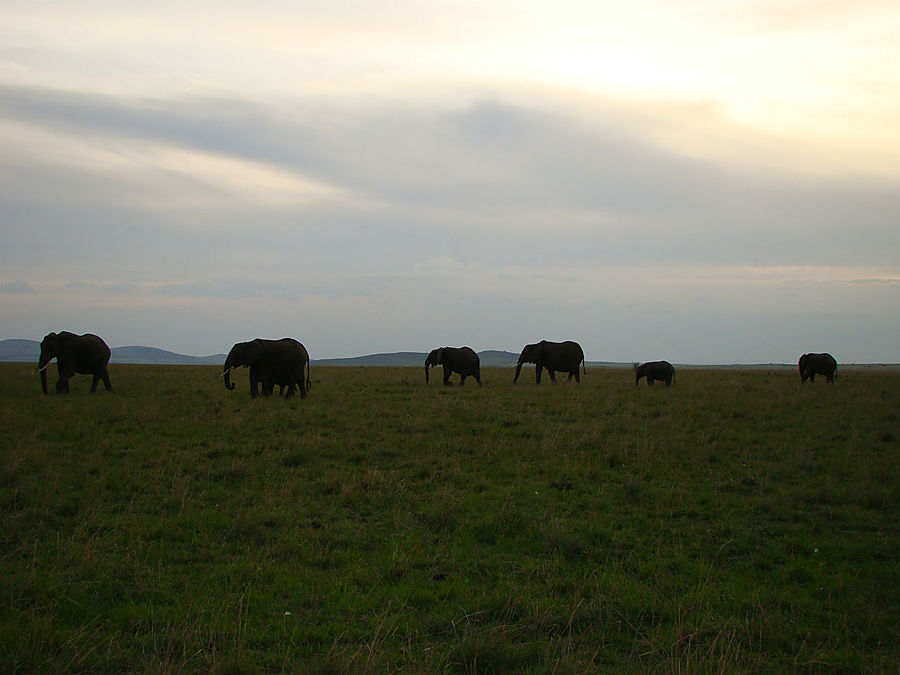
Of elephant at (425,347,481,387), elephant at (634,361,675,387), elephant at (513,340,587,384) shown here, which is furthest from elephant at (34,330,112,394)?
elephant at (634,361,675,387)

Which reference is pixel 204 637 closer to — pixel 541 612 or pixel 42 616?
pixel 42 616

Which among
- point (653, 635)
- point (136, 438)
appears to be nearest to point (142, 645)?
point (653, 635)

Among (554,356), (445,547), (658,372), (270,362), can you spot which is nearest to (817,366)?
(658,372)

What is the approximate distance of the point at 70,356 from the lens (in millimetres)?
23984

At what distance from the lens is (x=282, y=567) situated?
25.8 ft

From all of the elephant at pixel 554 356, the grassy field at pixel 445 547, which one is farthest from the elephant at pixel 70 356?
the elephant at pixel 554 356

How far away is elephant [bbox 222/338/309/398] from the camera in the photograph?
23205 millimetres

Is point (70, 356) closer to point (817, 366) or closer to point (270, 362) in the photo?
point (270, 362)

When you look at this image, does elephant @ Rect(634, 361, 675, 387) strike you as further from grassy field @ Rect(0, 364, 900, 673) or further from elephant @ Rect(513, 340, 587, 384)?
grassy field @ Rect(0, 364, 900, 673)

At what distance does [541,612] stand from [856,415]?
1691 centimetres

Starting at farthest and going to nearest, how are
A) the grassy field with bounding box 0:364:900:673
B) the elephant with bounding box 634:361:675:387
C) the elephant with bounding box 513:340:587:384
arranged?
1. the elephant with bounding box 513:340:587:384
2. the elephant with bounding box 634:361:675:387
3. the grassy field with bounding box 0:364:900:673

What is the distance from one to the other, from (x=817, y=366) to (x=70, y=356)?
34.2m

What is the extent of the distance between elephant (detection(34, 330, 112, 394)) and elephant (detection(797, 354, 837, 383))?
32.2 m

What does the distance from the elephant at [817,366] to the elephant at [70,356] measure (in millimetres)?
32234
